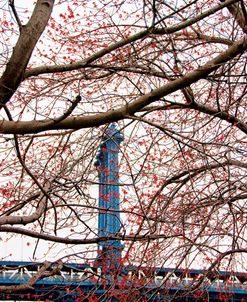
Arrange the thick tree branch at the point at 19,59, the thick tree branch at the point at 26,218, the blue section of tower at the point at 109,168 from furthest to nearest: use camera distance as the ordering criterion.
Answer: the blue section of tower at the point at 109,168
the thick tree branch at the point at 26,218
the thick tree branch at the point at 19,59

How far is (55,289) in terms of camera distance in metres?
4.17

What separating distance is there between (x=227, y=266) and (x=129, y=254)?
91 centimetres

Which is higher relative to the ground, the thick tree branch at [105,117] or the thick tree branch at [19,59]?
the thick tree branch at [19,59]

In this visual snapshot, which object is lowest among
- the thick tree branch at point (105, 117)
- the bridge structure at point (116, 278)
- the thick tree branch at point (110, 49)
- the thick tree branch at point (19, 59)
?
the bridge structure at point (116, 278)

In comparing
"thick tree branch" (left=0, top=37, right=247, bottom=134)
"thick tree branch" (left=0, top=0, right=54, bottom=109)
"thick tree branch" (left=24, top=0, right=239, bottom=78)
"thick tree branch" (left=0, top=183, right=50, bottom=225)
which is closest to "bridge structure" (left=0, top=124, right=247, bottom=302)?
"thick tree branch" (left=0, top=183, right=50, bottom=225)

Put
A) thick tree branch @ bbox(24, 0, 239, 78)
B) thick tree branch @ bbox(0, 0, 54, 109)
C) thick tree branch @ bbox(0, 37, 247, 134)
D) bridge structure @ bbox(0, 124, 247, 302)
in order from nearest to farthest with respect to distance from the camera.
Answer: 1. thick tree branch @ bbox(0, 37, 247, 134)
2. thick tree branch @ bbox(0, 0, 54, 109)
3. thick tree branch @ bbox(24, 0, 239, 78)
4. bridge structure @ bbox(0, 124, 247, 302)

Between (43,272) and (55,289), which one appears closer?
(43,272)

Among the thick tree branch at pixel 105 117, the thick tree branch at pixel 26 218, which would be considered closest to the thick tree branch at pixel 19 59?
the thick tree branch at pixel 105 117

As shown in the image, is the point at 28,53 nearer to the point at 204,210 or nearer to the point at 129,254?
the point at 129,254

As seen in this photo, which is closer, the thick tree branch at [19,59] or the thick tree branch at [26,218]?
the thick tree branch at [19,59]

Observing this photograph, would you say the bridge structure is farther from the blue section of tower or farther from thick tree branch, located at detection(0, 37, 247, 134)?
thick tree branch, located at detection(0, 37, 247, 134)

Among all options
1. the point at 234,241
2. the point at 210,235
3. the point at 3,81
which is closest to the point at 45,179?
the point at 3,81

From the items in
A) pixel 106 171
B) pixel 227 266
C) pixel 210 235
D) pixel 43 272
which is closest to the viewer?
pixel 43 272

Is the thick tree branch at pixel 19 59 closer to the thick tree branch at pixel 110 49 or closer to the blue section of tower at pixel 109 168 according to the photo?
the thick tree branch at pixel 110 49
